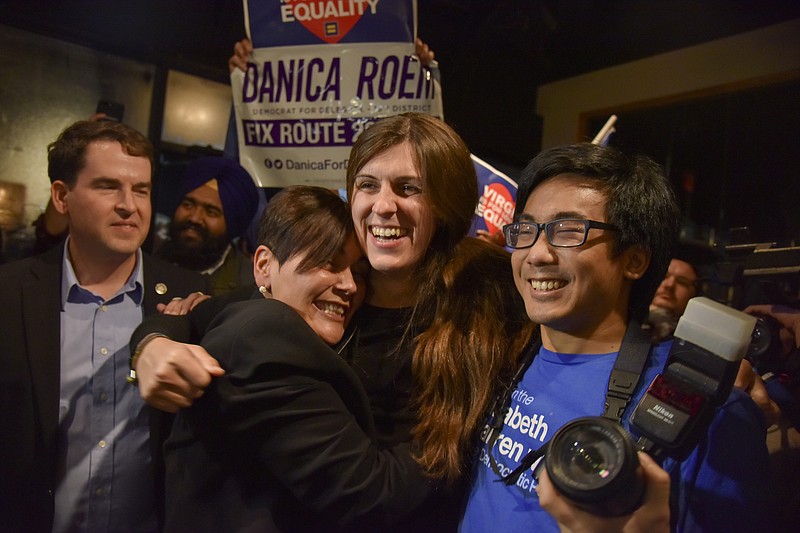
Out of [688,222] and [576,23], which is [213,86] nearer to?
[576,23]

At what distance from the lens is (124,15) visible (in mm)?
3967

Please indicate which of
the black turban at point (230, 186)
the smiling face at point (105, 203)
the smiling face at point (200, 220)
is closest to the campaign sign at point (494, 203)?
the black turban at point (230, 186)

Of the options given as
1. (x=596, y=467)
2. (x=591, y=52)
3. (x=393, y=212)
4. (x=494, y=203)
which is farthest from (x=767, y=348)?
(x=591, y=52)

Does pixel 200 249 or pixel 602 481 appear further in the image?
pixel 200 249

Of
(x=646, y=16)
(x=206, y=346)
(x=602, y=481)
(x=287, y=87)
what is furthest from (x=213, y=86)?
(x=602, y=481)

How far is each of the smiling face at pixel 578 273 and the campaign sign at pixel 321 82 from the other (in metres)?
1.37

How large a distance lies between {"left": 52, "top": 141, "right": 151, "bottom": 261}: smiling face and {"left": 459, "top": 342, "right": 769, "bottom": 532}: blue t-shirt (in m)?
1.54

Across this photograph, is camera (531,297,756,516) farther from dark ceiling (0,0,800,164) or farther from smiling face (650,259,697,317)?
dark ceiling (0,0,800,164)

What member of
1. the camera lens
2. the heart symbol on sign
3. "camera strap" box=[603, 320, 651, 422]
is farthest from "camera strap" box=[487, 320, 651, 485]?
the heart symbol on sign

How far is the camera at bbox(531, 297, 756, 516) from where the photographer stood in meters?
1.00

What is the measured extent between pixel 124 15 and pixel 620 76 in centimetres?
386

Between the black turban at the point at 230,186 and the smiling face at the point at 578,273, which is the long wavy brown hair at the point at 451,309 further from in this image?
the black turban at the point at 230,186

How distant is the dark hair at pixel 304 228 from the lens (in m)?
1.72

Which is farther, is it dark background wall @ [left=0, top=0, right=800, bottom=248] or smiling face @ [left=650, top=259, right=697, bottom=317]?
dark background wall @ [left=0, top=0, right=800, bottom=248]
